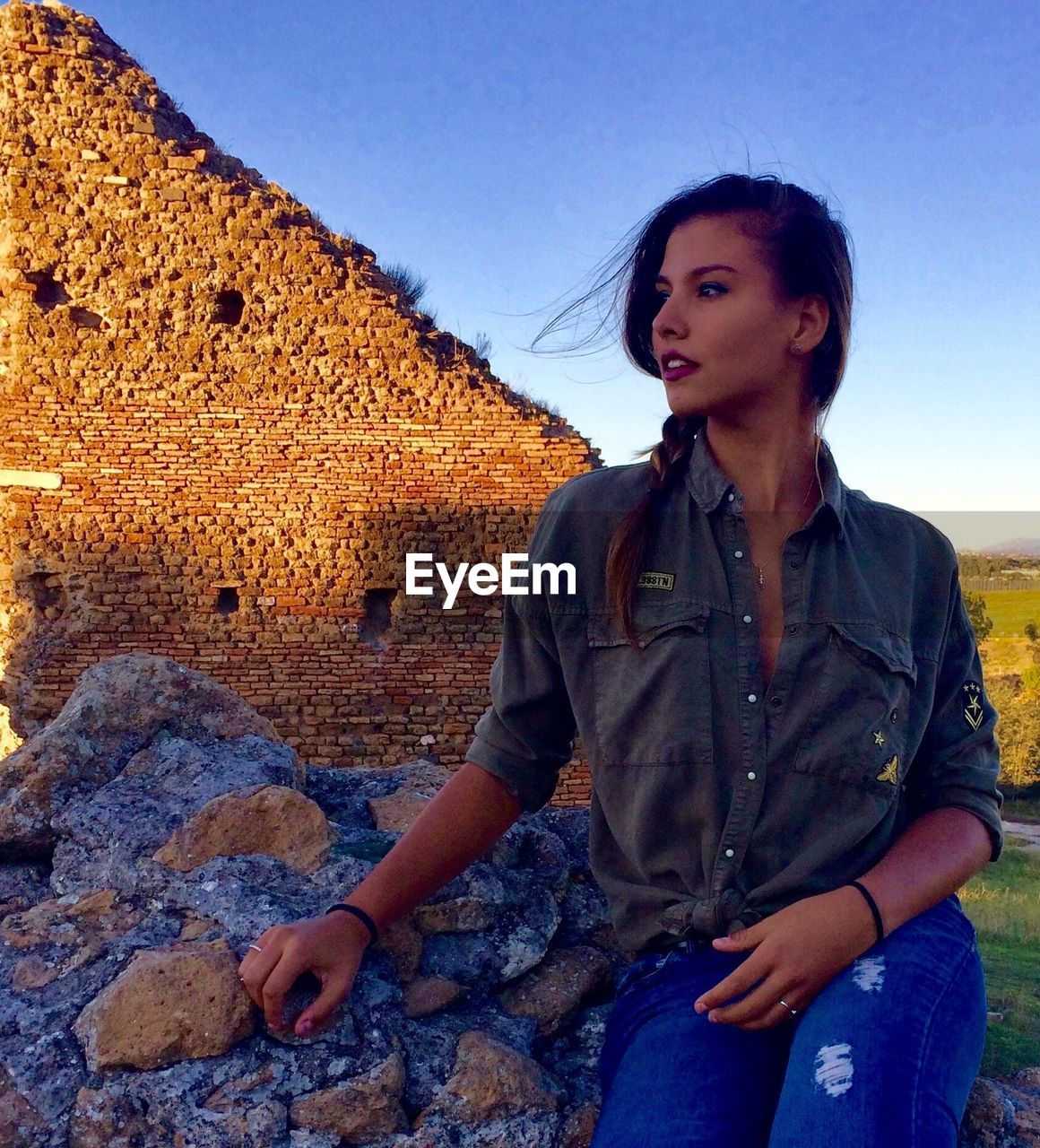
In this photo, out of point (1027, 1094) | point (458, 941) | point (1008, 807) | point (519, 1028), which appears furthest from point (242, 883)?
point (1008, 807)

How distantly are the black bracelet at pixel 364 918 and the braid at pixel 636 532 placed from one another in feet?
2.05

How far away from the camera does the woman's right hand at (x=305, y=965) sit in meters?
1.41

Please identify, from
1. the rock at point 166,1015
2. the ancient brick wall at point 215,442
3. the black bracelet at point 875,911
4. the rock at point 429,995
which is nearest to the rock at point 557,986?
the rock at point 429,995

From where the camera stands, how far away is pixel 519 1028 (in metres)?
1.65

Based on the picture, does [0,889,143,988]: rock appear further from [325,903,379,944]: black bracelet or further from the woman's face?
the woman's face

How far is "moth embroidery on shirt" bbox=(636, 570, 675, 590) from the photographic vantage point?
1532mm

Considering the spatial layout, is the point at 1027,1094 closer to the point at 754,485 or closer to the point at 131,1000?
the point at 754,485

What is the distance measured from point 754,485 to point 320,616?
6559 mm

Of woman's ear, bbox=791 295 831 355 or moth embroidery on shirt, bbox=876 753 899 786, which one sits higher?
woman's ear, bbox=791 295 831 355

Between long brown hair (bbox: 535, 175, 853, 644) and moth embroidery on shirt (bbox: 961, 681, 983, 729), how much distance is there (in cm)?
56

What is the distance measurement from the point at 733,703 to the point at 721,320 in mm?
623

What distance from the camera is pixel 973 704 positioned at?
160cm

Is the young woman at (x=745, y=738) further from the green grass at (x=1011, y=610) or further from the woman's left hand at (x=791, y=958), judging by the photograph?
the green grass at (x=1011, y=610)

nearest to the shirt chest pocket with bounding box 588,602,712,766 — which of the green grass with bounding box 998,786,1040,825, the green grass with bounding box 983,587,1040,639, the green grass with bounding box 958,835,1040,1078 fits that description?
the green grass with bounding box 958,835,1040,1078
